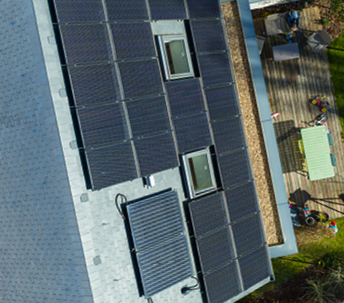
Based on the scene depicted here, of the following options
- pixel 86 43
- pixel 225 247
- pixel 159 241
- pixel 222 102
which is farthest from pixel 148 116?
pixel 225 247

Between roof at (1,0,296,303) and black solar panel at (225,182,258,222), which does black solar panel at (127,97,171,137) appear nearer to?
roof at (1,0,296,303)

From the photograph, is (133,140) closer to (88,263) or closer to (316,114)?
(88,263)

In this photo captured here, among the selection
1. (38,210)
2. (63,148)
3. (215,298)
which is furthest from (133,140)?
(215,298)

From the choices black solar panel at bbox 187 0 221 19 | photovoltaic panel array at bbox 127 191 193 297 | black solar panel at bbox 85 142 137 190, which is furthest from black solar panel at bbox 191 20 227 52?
photovoltaic panel array at bbox 127 191 193 297

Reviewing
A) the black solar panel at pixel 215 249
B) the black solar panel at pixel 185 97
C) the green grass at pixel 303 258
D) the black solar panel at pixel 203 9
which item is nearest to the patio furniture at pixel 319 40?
the black solar panel at pixel 203 9

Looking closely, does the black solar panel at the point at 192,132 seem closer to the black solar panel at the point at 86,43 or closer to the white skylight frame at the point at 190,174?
the white skylight frame at the point at 190,174

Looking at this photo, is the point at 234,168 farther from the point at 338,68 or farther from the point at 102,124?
the point at 338,68

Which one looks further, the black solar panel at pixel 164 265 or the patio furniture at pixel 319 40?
the patio furniture at pixel 319 40
